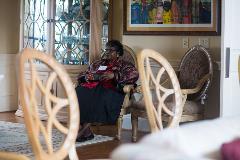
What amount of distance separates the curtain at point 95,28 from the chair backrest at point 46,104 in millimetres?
3757

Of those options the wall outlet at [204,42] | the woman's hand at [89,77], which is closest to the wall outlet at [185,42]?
the wall outlet at [204,42]

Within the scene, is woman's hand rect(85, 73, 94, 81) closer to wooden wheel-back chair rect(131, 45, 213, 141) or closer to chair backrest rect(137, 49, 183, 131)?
wooden wheel-back chair rect(131, 45, 213, 141)

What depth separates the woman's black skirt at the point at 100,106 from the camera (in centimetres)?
456

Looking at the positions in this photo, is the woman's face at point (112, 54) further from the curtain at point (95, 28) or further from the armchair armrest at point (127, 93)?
the curtain at point (95, 28)

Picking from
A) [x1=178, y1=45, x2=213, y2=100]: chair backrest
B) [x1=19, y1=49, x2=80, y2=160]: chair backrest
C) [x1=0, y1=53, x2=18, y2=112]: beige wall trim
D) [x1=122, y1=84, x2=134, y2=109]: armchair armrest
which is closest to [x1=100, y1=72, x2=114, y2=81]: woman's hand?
[x1=122, y1=84, x2=134, y2=109]: armchair armrest

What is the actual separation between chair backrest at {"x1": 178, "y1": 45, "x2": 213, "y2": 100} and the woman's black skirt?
2.44 feet

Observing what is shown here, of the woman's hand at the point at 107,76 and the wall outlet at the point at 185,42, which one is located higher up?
the wall outlet at the point at 185,42

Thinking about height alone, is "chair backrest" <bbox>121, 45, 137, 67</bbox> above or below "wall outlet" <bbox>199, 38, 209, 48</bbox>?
below

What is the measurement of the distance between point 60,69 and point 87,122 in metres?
2.94

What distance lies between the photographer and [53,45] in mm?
5895

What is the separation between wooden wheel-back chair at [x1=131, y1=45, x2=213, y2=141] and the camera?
4.45 m

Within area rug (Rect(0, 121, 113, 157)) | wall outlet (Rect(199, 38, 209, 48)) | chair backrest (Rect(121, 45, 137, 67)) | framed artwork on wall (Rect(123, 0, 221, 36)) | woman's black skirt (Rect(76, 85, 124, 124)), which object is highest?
framed artwork on wall (Rect(123, 0, 221, 36))

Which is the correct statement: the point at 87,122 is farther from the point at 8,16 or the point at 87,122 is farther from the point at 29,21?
the point at 8,16

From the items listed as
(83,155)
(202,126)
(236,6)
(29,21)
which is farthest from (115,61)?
(202,126)
